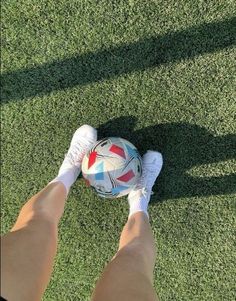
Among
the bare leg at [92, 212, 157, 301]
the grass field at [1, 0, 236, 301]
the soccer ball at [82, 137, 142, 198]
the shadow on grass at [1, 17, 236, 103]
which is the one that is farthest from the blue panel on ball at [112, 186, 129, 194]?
the shadow on grass at [1, 17, 236, 103]

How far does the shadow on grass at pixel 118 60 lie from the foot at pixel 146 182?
589 mm

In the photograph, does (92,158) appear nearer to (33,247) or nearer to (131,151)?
(131,151)

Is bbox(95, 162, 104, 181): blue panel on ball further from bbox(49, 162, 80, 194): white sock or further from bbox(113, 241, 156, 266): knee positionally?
bbox(113, 241, 156, 266): knee

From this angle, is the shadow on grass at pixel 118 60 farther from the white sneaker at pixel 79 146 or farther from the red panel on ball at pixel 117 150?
the red panel on ball at pixel 117 150

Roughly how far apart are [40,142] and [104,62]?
70 centimetres

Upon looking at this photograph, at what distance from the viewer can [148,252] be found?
91.3 inches

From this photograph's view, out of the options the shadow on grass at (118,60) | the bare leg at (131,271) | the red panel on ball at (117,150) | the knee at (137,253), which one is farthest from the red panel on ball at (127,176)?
the shadow on grass at (118,60)

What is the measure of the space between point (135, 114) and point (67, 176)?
23.8 inches

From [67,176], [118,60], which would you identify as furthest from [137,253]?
[118,60]

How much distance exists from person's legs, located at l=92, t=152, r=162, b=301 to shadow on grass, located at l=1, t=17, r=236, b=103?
0.61 meters

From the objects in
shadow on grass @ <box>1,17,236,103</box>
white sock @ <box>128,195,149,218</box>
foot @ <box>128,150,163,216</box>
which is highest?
shadow on grass @ <box>1,17,236,103</box>

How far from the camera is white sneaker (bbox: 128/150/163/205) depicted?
274cm

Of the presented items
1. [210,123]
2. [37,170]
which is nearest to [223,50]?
[210,123]

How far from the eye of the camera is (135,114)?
9.39 ft
